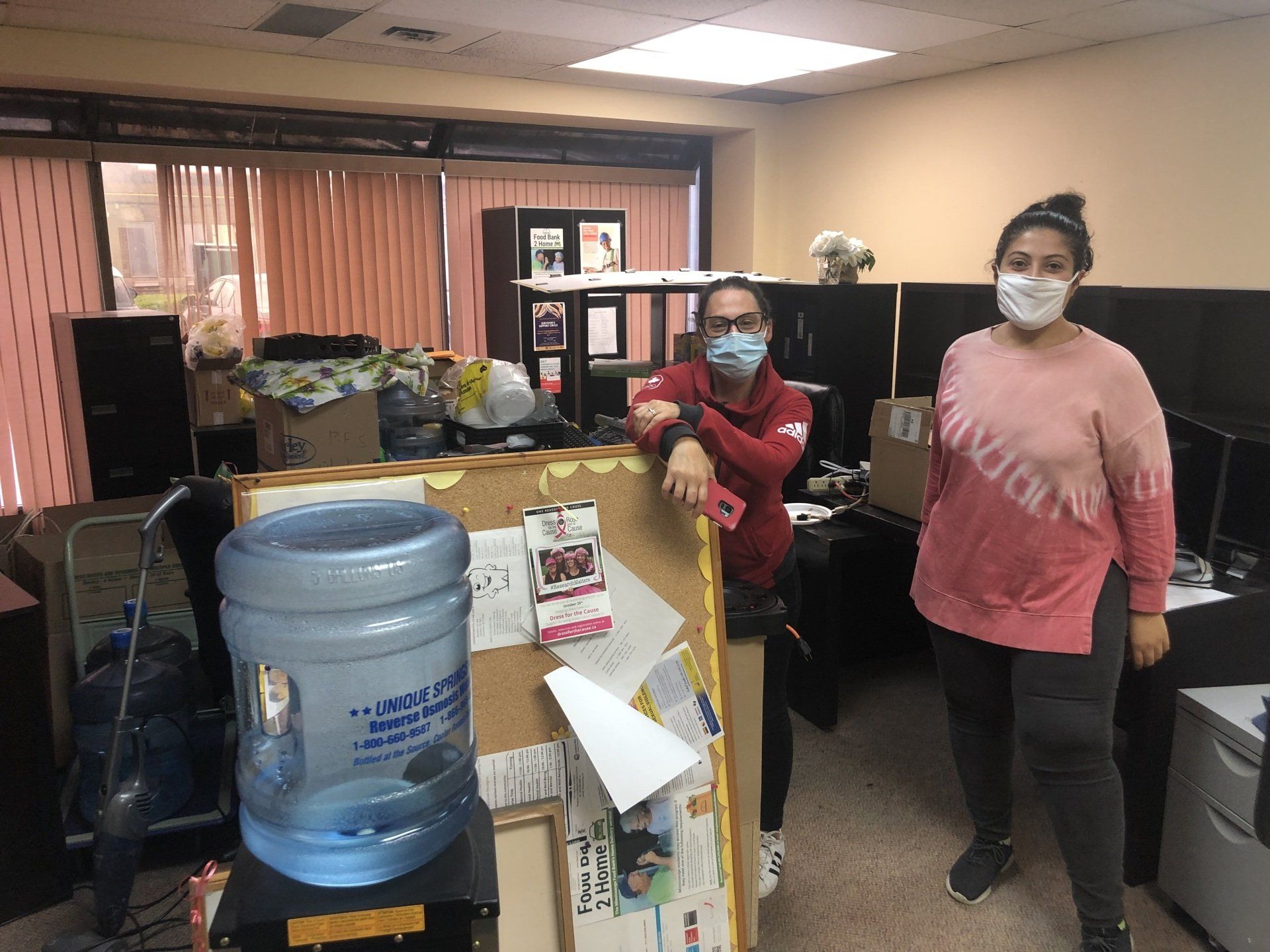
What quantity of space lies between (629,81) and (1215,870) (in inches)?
174

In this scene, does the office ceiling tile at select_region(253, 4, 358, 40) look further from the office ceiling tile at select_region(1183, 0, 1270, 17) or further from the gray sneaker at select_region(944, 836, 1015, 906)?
the gray sneaker at select_region(944, 836, 1015, 906)

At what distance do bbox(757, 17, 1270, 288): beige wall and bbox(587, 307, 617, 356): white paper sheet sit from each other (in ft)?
4.25

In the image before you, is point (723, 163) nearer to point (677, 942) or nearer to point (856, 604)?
point (856, 604)

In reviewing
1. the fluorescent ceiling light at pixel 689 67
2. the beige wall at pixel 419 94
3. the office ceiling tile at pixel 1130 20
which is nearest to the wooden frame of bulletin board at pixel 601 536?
the office ceiling tile at pixel 1130 20

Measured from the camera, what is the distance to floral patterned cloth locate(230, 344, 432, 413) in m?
2.59

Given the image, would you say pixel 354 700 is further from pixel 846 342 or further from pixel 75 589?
pixel 846 342

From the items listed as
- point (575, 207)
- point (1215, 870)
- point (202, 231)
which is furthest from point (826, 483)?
point (202, 231)

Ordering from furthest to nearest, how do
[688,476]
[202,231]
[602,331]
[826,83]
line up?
1. [602,331]
2. [826,83]
3. [202,231]
4. [688,476]

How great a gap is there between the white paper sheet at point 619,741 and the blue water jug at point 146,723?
138 centimetres

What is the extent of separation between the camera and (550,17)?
11.9 ft

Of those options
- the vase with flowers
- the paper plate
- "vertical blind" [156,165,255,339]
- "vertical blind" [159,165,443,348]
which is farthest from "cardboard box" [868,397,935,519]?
"vertical blind" [156,165,255,339]

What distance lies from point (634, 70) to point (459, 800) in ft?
14.1

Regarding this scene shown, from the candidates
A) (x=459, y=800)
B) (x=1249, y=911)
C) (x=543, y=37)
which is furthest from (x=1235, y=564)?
(x=543, y=37)

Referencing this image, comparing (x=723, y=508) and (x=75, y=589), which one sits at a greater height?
(x=723, y=508)
